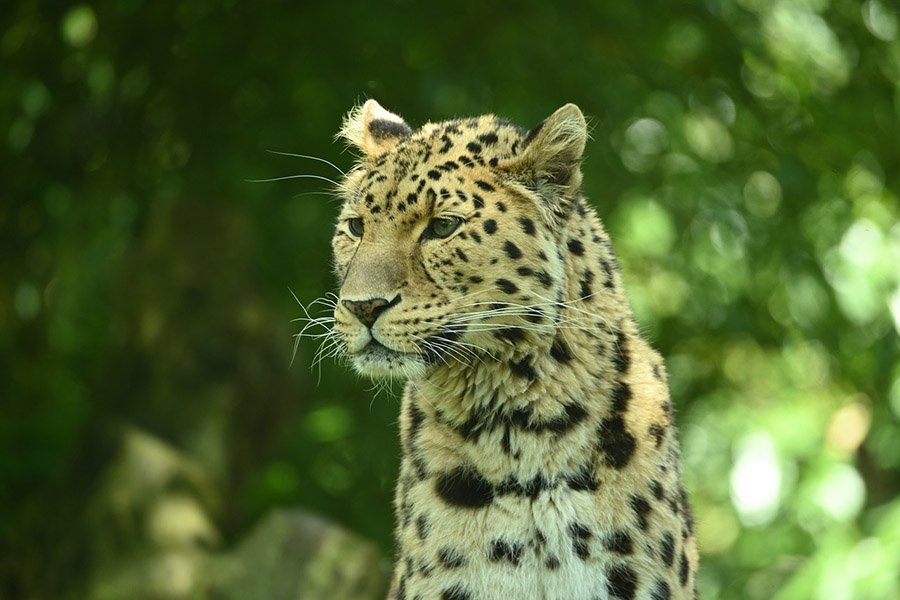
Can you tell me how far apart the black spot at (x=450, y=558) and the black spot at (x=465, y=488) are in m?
0.15

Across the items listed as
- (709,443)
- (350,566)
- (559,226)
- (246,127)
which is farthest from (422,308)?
(709,443)

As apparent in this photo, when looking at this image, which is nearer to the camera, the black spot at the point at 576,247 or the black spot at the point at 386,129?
the black spot at the point at 576,247

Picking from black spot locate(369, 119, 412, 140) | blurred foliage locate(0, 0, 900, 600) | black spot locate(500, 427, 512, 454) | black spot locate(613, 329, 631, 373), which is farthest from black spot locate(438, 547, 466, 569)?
blurred foliage locate(0, 0, 900, 600)

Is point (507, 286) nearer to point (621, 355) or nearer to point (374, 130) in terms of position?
point (621, 355)

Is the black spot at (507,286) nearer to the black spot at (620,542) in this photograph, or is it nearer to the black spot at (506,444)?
the black spot at (506,444)

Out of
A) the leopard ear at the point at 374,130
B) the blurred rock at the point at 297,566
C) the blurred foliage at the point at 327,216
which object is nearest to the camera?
the leopard ear at the point at 374,130

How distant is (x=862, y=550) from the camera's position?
22.1ft

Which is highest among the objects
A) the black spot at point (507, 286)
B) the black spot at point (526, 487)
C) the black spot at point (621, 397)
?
the black spot at point (507, 286)

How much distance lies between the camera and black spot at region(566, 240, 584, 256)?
14.9 feet

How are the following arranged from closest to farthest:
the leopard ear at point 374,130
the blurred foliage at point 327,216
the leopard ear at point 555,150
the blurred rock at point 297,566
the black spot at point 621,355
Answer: the leopard ear at point 555,150, the black spot at point 621,355, the leopard ear at point 374,130, the blurred rock at point 297,566, the blurred foliage at point 327,216

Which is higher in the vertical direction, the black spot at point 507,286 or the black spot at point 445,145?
the black spot at point 445,145

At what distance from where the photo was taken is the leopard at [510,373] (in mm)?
4332

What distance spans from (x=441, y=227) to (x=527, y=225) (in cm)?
27

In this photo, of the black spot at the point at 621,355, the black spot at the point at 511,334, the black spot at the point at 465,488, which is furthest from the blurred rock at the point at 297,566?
the black spot at the point at 511,334
